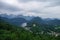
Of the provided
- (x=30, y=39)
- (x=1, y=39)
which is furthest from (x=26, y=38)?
(x=1, y=39)

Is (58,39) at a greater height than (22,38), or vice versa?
(22,38)

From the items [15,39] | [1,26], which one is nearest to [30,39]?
[15,39]

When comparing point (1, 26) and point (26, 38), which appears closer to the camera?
point (26, 38)

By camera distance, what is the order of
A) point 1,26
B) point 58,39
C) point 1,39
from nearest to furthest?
point 1,39 < point 58,39 < point 1,26

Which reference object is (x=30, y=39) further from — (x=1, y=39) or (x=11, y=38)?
→ (x=1, y=39)

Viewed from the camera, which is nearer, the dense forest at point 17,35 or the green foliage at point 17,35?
the green foliage at point 17,35

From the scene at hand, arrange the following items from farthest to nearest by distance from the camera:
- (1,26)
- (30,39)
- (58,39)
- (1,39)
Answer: (1,26)
(58,39)
(30,39)
(1,39)

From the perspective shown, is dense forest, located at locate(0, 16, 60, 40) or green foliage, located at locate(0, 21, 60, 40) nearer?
green foliage, located at locate(0, 21, 60, 40)

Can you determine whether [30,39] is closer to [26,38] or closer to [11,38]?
[26,38]

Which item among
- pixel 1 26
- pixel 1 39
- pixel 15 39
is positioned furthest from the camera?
pixel 1 26
